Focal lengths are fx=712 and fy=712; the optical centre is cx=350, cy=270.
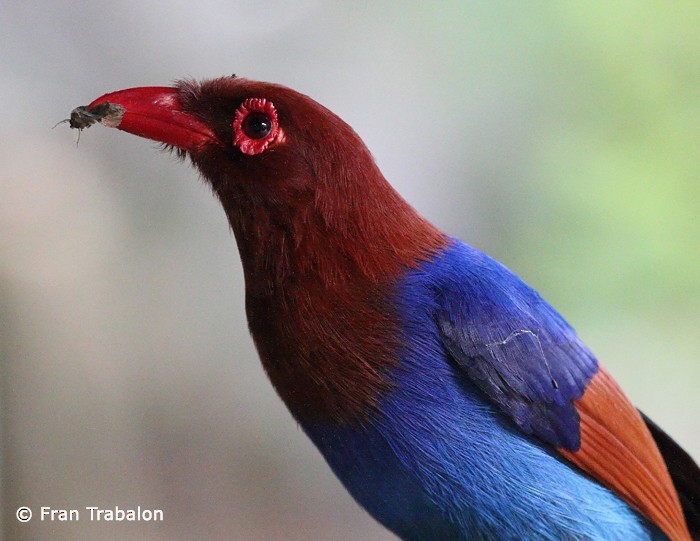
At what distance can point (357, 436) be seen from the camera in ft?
3.29

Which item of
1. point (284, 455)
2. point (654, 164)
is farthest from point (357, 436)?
point (654, 164)

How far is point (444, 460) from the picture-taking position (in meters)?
0.99

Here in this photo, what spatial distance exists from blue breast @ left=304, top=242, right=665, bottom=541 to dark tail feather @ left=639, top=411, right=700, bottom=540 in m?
0.25

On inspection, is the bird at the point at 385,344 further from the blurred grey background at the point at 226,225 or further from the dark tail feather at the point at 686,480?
the blurred grey background at the point at 226,225

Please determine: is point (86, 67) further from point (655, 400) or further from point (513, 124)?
point (655, 400)

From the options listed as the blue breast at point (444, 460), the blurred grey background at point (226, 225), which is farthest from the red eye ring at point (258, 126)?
the blurred grey background at point (226, 225)

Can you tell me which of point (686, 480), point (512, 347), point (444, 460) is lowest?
point (686, 480)

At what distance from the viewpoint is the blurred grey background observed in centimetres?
139

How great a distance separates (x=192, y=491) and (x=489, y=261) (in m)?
0.74

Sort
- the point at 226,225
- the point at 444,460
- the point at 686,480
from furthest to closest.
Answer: the point at 226,225, the point at 686,480, the point at 444,460

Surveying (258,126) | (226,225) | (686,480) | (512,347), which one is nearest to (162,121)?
(258,126)

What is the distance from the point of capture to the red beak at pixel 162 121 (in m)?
1.06

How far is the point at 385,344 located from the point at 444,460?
7.1 inches

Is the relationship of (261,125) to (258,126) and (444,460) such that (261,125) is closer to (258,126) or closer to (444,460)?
(258,126)
